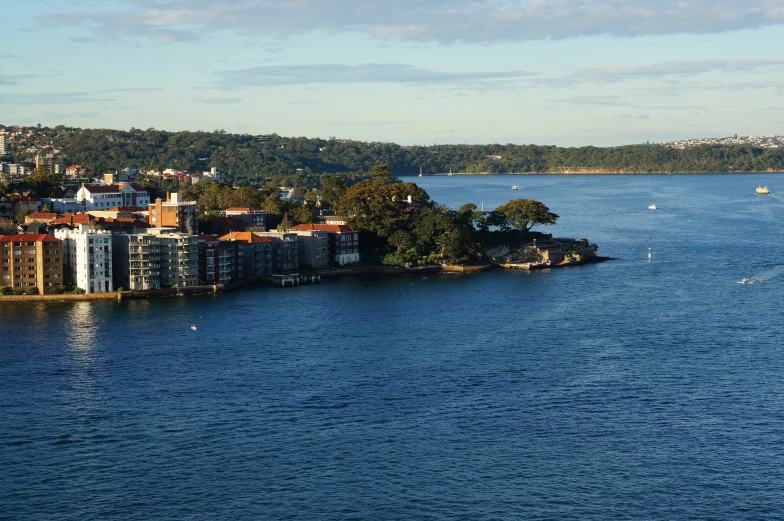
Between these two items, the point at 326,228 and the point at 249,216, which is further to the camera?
the point at 249,216

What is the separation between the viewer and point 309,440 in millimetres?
18641

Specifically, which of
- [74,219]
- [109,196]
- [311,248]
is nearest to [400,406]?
[311,248]

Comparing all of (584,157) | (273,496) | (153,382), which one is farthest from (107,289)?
(584,157)

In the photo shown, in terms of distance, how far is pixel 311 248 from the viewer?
142 feet

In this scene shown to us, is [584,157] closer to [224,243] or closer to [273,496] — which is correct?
[224,243]

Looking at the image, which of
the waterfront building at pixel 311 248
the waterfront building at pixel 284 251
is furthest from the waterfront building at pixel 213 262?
the waterfront building at pixel 311 248

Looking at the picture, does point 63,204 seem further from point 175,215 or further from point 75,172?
point 75,172

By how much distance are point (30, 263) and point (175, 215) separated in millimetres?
8059

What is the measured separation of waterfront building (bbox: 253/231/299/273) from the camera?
41.6 m

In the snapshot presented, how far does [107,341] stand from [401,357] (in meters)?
8.03

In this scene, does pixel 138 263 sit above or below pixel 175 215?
below

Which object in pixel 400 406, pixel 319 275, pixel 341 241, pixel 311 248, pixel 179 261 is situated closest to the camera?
pixel 400 406

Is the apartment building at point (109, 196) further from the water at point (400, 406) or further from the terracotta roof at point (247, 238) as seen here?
the water at point (400, 406)

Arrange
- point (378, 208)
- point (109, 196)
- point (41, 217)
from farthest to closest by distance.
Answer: point (109, 196) < point (378, 208) < point (41, 217)
